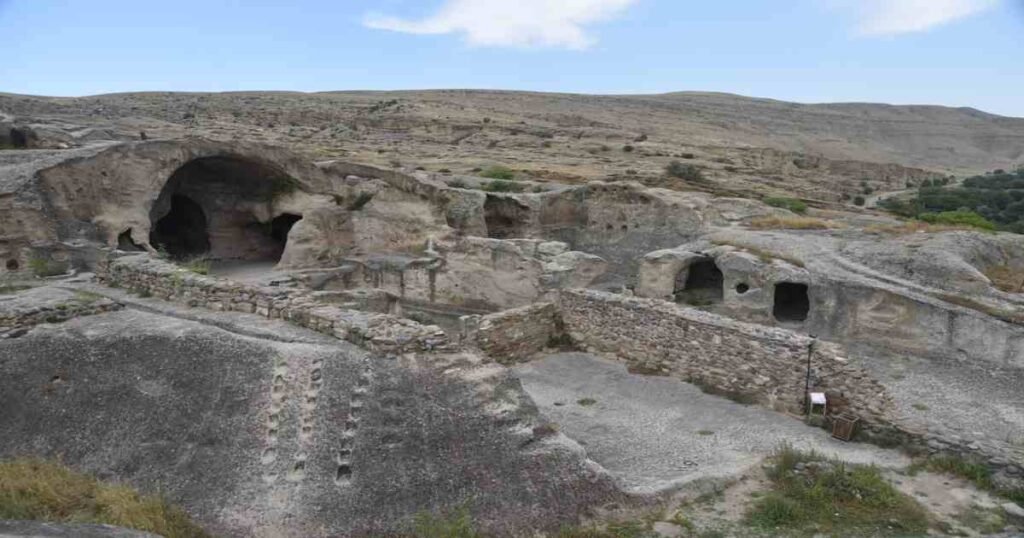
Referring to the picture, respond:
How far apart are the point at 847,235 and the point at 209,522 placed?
47.2ft

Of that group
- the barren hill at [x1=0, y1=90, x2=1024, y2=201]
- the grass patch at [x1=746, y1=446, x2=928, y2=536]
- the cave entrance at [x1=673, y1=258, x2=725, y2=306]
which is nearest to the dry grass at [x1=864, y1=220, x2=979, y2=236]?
the cave entrance at [x1=673, y1=258, x2=725, y2=306]

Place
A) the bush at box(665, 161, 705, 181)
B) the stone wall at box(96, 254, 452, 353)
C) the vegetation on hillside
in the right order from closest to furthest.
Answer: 1. the stone wall at box(96, 254, 452, 353)
2. the bush at box(665, 161, 705, 181)
3. the vegetation on hillside

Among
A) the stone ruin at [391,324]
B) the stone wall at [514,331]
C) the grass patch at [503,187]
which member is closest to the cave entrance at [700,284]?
the stone ruin at [391,324]

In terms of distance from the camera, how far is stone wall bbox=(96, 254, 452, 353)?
714 centimetres

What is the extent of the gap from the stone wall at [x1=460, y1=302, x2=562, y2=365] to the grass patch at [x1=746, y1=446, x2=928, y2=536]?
4454 mm

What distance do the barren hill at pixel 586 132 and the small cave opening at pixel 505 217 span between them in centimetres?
808

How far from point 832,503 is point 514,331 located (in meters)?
→ 5.35

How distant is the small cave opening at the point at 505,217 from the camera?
62.1 feet

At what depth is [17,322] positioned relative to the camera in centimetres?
740

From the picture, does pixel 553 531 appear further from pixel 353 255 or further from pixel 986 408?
pixel 353 255

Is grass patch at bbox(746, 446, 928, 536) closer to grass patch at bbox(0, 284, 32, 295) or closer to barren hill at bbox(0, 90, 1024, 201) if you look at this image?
grass patch at bbox(0, 284, 32, 295)

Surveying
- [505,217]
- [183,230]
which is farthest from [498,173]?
[183,230]

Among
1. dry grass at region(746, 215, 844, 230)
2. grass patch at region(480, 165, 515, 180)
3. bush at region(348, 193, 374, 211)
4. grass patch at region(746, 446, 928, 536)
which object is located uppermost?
grass patch at region(480, 165, 515, 180)

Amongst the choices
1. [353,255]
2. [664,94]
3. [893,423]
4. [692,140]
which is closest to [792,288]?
[893,423]
